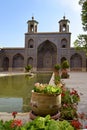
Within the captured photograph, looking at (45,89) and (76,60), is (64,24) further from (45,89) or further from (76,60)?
(45,89)

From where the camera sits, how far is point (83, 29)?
450 inches

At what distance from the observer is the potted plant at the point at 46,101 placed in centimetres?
462

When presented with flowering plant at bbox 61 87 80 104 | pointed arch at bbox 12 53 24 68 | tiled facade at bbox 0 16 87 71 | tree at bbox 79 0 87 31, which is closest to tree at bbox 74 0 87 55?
tree at bbox 79 0 87 31

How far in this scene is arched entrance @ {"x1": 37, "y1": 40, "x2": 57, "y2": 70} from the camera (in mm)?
42906

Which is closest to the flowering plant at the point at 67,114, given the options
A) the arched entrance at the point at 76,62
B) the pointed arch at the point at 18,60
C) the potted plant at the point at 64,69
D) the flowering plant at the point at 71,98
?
the flowering plant at the point at 71,98

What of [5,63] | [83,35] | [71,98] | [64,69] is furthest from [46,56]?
[71,98]

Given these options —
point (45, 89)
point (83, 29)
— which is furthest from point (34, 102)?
point (83, 29)

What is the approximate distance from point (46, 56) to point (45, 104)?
128 ft

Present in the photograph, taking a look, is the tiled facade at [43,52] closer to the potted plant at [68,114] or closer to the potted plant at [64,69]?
the potted plant at [64,69]

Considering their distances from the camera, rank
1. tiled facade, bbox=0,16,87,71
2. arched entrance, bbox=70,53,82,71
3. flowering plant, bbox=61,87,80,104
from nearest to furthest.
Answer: flowering plant, bbox=61,87,80,104
tiled facade, bbox=0,16,87,71
arched entrance, bbox=70,53,82,71

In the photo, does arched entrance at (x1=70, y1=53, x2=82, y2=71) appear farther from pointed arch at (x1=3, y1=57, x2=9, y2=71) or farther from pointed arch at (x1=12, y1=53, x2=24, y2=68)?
pointed arch at (x1=3, y1=57, x2=9, y2=71)

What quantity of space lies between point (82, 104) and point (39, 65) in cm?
3595

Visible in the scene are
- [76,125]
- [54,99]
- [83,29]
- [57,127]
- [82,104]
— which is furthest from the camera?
[83,29]

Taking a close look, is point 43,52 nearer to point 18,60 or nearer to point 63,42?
point 63,42
